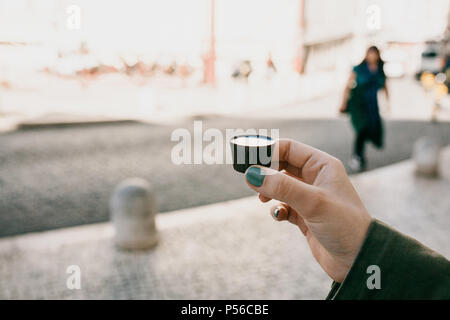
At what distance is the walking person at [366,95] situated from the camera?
6684 mm

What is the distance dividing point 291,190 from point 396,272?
1.23 ft

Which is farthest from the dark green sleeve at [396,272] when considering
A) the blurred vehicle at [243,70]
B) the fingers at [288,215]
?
the blurred vehicle at [243,70]

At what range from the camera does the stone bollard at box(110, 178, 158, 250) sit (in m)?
4.37

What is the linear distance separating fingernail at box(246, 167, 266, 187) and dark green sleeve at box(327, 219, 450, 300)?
1.22ft

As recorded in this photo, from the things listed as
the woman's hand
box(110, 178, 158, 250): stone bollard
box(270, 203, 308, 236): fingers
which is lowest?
box(110, 178, 158, 250): stone bollard

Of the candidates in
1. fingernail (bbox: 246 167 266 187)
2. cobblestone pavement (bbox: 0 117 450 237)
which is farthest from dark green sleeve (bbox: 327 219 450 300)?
cobblestone pavement (bbox: 0 117 450 237)

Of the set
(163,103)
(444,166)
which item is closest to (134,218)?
(444,166)

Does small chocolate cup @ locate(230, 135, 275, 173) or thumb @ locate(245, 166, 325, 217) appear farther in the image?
small chocolate cup @ locate(230, 135, 275, 173)

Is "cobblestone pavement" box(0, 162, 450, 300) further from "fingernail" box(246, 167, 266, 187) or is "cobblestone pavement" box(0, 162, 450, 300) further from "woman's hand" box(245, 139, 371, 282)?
"fingernail" box(246, 167, 266, 187)

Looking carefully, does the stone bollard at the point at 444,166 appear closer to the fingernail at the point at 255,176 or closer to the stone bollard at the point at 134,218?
the stone bollard at the point at 134,218

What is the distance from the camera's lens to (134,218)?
436cm

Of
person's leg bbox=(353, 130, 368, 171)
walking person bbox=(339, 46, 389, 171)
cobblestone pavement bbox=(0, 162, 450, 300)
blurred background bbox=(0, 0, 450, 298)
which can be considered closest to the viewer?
cobblestone pavement bbox=(0, 162, 450, 300)

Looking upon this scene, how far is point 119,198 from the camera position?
4438mm

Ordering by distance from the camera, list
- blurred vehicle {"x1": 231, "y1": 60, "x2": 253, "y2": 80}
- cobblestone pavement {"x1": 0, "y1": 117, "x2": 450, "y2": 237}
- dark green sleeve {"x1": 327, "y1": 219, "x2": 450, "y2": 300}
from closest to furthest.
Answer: dark green sleeve {"x1": 327, "y1": 219, "x2": 450, "y2": 300} → cobblestone pavement {"x1": 0, "y1": 117, "x2": 450, "y2": 237} → blurred vehicle {"x1": 231, "y1": 60, "x2": 253, "y2": 80}
